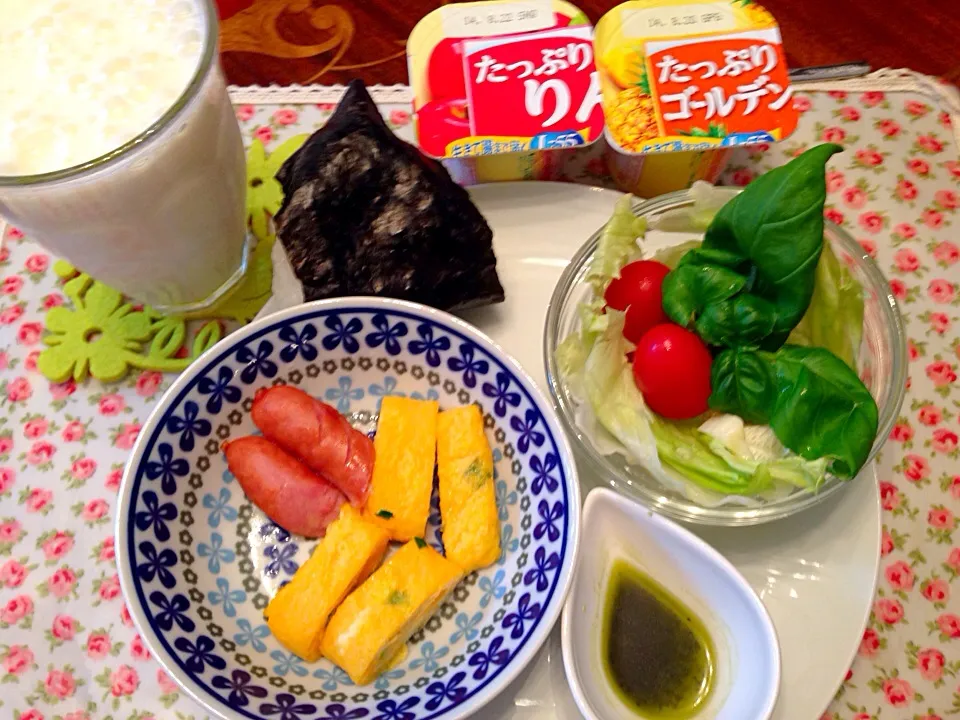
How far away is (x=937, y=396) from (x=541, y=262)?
78 cm

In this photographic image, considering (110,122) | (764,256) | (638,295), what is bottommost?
(638,295)

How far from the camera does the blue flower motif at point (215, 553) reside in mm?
1162

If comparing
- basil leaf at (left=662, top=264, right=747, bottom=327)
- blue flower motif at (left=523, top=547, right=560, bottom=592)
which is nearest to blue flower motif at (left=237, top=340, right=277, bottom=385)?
blue flower motif at (left=523, top=547, right=560, bottom=592)

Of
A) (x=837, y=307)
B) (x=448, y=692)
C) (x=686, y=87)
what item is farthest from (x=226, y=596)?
(x=686, y=87)

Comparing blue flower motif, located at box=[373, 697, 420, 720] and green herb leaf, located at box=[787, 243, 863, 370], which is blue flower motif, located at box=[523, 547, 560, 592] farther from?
green herb leaf, located at box=[787, 243, 863, 370]

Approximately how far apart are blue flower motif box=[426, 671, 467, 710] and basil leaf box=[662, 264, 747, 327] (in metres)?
0.64

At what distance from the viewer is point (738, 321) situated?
1.11 m

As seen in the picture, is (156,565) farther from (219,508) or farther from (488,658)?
(488,658)

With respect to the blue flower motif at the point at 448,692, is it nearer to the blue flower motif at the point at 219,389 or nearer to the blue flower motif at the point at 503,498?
the blue flower motif at the point at 503,498

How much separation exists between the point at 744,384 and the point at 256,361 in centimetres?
80

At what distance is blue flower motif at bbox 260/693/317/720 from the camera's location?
100 centimetres

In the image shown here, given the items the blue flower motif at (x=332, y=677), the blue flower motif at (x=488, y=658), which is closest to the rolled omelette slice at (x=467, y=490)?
the blue flower motif at (x=488, y=658)

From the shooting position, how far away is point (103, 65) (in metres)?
1.04

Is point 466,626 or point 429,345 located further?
point 429,345
